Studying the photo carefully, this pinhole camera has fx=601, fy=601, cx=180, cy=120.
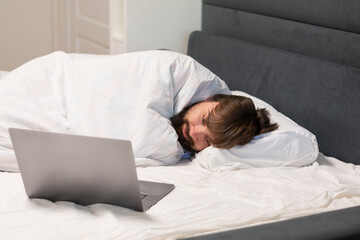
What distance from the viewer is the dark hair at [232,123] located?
6.51 feet

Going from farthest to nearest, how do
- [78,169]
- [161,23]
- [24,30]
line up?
[24,30] < [161,23] < [78,169]

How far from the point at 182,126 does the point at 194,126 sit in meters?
0.06

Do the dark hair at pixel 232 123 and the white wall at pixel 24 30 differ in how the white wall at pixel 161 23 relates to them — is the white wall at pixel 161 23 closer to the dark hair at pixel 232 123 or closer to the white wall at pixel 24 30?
the dark hair at pixel 232 123

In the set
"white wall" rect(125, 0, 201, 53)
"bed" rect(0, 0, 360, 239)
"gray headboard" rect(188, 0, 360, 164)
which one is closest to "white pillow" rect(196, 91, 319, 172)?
"bed" rect(0, 0, 360, 239)

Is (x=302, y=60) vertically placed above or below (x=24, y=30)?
above

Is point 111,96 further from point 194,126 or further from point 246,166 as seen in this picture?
point 246,166

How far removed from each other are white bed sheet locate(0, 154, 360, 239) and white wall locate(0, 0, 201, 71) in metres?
1.30

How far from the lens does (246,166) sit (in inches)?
79.7

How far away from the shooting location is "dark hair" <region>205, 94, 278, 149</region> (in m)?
1.99

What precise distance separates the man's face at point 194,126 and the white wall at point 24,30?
2537 millimetres

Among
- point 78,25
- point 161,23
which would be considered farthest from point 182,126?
point 78,25

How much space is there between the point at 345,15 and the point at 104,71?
2.95ft

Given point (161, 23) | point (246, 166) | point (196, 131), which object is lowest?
point (246, 166)

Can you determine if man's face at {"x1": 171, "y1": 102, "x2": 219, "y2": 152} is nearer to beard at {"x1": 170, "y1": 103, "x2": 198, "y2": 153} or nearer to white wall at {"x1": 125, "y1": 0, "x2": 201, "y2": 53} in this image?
beard at {"x1": 170, "y1": 103, "x2": 198, "y2": 153}
